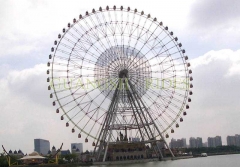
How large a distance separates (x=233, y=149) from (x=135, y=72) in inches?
4694

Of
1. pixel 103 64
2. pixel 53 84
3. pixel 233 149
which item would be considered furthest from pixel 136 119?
pixel 233 149

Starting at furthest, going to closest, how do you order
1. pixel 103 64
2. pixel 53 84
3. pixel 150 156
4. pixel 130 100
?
pixel 150 156 → pixel 130 100 → pixel 103 64 → pixel 53 84

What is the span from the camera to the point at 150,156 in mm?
81812

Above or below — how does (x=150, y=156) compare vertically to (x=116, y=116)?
below

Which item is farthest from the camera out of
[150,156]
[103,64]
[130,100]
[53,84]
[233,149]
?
[233,149]

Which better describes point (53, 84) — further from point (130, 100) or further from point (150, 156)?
point (150, 156)

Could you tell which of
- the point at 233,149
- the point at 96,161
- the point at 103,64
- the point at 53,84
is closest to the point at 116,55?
the point at 103,64

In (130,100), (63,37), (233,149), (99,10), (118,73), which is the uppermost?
(99,10)

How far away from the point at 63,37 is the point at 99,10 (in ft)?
25.3

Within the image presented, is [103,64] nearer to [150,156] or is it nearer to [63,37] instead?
[63,37]

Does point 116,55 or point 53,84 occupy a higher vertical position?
point 116,55

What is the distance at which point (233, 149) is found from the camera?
568ft

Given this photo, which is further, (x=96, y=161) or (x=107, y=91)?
(x=96, y=161)

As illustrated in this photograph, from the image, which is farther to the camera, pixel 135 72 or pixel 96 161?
pixel 96 161
